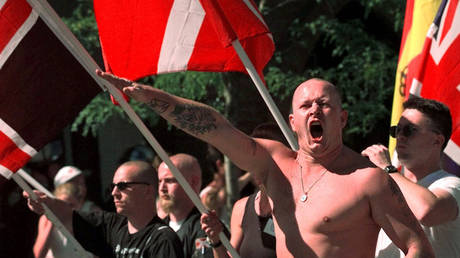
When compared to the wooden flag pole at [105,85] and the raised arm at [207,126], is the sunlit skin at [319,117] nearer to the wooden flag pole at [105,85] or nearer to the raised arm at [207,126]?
the raised arm at [207,126]

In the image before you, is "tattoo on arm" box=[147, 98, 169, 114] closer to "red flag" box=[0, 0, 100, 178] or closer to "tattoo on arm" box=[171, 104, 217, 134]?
"tattoo on arm" box=[171, 104, 217, 134]

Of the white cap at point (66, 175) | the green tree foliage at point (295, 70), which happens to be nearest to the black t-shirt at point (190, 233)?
the white cap at point (66, 175)

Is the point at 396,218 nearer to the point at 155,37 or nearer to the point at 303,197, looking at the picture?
the point at 303,197

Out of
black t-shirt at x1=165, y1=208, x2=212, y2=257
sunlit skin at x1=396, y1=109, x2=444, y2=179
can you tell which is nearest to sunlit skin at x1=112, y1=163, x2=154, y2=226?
black t-shirt at x1=165, y1=208, x2=212, y2=257

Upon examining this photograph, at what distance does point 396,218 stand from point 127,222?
2641 mm

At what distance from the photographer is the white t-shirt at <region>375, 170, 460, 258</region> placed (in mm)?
4387

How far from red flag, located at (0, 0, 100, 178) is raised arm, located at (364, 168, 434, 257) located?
6.50 ft

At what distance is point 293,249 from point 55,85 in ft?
6.17

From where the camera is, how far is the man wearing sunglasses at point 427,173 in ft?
13.9

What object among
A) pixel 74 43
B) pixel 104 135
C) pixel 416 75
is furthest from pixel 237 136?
pixel 104 135

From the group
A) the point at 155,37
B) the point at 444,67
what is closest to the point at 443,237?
the point at 444,67

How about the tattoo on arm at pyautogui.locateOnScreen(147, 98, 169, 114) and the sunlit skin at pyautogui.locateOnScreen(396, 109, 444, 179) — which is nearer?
the tattoo on arm at pyautogui.locateOnScreen(147, 98, 169, 114)

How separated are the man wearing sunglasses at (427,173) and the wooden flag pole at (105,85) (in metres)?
0.88

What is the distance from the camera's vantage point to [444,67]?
5566mm
